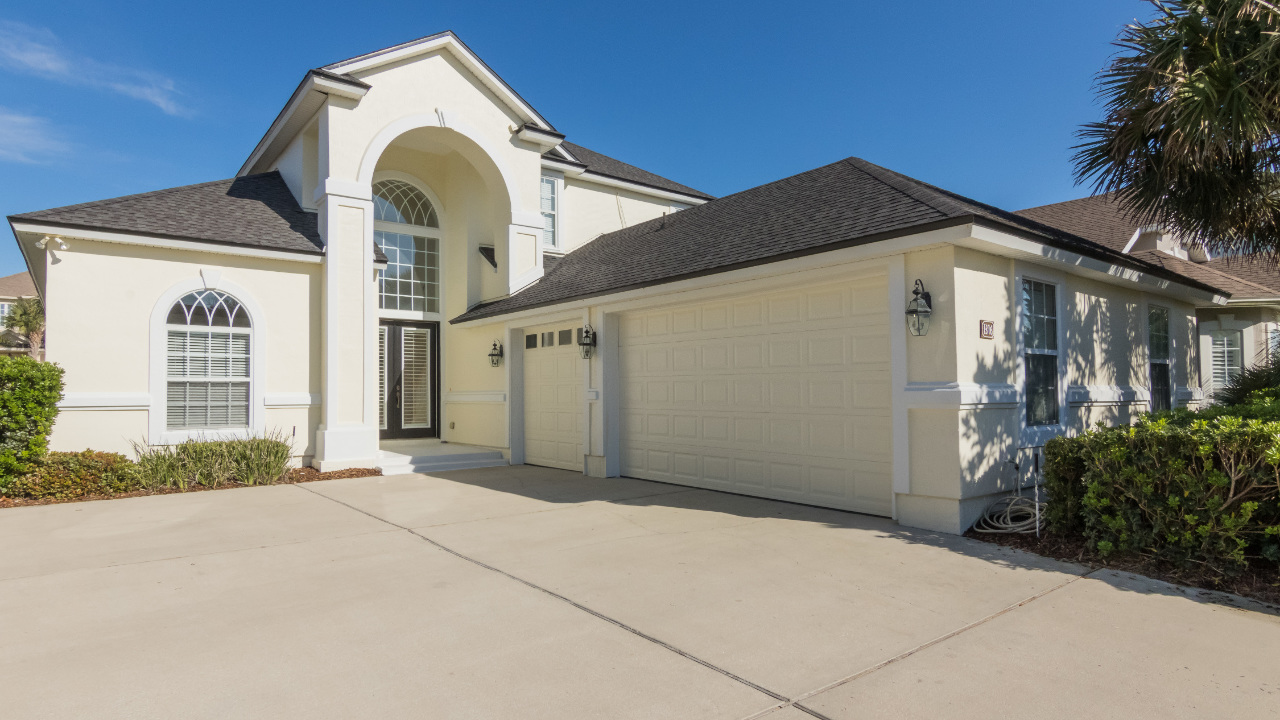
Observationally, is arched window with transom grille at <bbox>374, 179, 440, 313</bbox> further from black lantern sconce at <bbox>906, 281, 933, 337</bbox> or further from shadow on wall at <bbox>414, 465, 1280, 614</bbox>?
black lantern sconce at <bbox>906, 281, 933, 337</bbox>

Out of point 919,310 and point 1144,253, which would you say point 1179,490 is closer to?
point 919,310

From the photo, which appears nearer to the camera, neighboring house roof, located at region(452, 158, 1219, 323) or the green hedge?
the green hedge

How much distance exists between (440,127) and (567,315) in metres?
4.89

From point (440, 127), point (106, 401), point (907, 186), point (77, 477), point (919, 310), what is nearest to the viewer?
point (919, 310)

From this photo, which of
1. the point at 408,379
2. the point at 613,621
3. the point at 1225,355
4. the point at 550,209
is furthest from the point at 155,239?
the point at 1225,355

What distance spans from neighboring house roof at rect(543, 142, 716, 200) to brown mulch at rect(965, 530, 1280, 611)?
12448 mm

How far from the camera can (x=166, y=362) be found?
10250mm

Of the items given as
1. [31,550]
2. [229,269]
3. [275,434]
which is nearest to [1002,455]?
[31,550]

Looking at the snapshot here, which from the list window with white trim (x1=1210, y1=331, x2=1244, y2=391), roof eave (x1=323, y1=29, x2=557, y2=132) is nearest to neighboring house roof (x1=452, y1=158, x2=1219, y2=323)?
roof eave (x1=323, y1=29, x2=557, y2=132)

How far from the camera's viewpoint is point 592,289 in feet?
35.0

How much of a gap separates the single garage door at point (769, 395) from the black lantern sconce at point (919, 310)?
0.48 metres

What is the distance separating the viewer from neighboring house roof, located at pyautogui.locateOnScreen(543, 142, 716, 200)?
16344mm

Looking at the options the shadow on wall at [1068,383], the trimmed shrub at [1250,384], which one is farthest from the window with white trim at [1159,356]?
the trimmed shrub at [1250,384]

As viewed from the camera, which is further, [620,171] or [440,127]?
[620,171]
